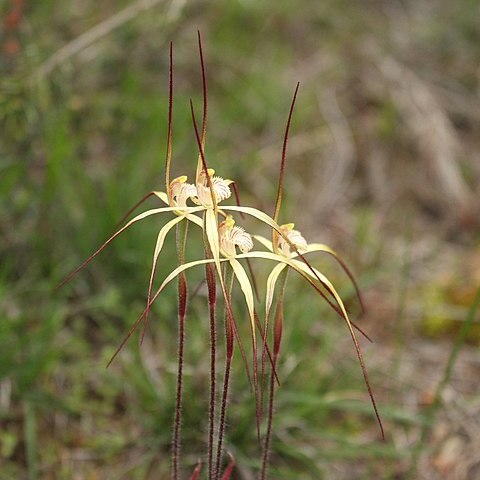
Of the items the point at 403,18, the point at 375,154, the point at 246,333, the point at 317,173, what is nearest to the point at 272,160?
the point at 317,173

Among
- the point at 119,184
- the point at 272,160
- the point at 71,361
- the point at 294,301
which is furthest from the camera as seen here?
the point at 272,160

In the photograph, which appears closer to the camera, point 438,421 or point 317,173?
point 438,421

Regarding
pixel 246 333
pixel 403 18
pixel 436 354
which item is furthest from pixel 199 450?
pixel 403 18

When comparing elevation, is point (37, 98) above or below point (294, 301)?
above

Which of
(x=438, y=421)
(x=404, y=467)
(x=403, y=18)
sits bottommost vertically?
(x=404, y=467)

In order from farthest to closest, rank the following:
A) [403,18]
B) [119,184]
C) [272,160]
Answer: [403,18], [272,160], [119,184]

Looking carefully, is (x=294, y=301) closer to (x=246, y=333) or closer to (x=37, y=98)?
(x=246, y=333)

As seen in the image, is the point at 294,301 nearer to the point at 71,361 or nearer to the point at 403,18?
the point at 71,361
